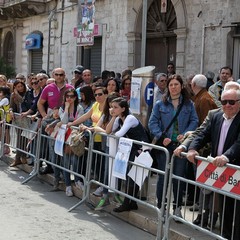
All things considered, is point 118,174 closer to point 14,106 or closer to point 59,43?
point 14,106

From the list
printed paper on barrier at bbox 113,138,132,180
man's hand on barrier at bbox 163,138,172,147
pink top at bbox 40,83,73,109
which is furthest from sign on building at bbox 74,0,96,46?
man's hand on barrier at bbox 163,138,172,147

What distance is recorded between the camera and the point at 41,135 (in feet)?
29.5

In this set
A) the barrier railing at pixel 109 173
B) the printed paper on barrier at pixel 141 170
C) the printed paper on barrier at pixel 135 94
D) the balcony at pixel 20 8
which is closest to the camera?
the barrier railing at pixel 109 173

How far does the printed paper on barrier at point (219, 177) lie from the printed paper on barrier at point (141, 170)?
101 centimetres

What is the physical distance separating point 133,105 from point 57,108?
1338mm

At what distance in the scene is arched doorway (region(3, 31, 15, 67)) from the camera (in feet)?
94.1

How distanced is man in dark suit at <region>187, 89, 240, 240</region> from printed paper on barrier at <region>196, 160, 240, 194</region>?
0.29 feet

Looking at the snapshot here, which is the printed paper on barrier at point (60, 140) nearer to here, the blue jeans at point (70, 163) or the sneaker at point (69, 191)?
the blue jeans at point (70, 163)

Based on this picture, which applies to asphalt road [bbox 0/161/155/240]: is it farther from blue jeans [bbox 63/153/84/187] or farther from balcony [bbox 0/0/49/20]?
balcony [bbox 0/0/49/20]

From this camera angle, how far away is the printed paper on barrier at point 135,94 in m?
8.75

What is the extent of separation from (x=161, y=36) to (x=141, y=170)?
11.0 meters

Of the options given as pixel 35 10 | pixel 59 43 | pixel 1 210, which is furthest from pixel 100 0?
pixel 1 210

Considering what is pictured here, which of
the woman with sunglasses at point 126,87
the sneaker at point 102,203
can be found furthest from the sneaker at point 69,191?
the woman with sunglasses at point 126,87

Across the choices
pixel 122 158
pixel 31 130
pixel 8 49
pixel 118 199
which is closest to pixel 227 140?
pixel 122 158
